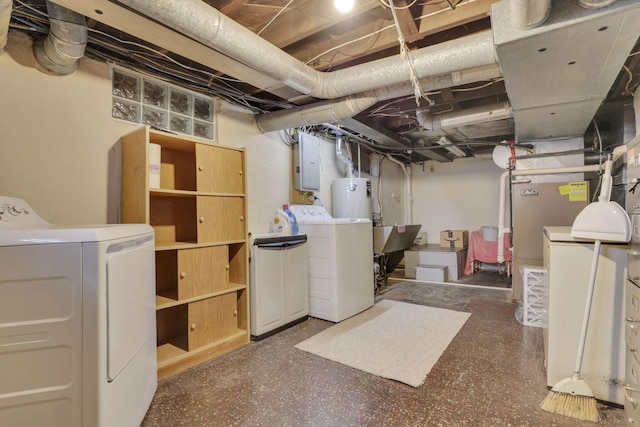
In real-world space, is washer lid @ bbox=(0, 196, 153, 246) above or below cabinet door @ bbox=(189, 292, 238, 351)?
above

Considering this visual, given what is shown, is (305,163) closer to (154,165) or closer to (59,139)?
(154,165)

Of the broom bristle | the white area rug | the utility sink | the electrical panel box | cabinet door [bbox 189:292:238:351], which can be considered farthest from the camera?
the utility sink

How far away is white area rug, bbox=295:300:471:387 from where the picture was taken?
2.33 meters

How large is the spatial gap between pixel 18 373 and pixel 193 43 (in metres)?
1.98

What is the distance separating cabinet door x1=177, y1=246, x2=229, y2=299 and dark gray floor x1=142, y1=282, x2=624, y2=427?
0.60 m

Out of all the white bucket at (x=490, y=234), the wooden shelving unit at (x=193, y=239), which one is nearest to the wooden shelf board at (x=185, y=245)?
the wooden shelving unit at (x=193, y=239)

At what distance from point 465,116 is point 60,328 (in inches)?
159

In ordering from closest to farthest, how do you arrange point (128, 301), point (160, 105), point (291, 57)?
1. point (128, 301)
2. point (291, 57)
3. point (160, 105)

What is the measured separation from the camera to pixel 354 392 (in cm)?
201

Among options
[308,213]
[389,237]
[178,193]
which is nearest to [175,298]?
[178,193]

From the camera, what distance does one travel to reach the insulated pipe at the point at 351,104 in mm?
2391

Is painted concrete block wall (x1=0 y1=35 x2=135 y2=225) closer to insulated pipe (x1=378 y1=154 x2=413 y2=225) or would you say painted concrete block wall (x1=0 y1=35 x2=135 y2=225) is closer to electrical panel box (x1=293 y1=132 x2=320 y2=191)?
Result: electrical panel box (x1=293 y1=132 x2=320 y2=191)

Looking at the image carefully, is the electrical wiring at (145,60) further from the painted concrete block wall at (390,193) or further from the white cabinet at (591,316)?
the painted concrete block wall at (390,193)

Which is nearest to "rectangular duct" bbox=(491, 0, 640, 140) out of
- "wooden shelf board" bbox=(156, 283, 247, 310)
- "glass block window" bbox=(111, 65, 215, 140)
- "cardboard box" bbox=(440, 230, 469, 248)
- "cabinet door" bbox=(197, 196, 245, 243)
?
"cabinet door" bbox=(197, 196, 245, 243)
